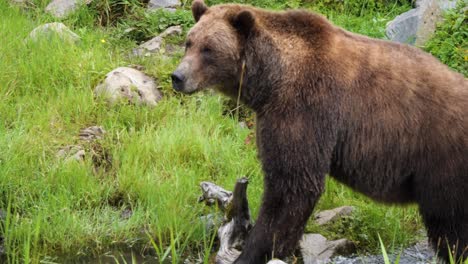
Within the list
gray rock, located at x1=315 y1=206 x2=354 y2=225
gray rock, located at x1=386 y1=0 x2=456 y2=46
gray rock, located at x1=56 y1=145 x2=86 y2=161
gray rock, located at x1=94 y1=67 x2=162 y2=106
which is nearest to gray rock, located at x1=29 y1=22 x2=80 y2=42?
gray rock, located at x1=94 y1=67 x2=162 y2=106

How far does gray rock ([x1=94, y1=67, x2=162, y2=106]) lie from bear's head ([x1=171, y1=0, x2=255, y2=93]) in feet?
9.34

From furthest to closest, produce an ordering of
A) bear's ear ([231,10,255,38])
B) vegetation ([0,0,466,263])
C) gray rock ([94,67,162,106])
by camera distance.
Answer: gray rock ([94,67,162,106])
vegetation ([0,0,466,263])
bear's ear ([231,10,255,38])

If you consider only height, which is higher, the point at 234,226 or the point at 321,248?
the point at 234,226

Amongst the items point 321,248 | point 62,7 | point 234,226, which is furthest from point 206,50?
point 62,7

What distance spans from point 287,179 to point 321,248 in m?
1.23

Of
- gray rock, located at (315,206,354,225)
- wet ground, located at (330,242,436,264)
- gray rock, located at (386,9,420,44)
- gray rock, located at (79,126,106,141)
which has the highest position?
gray rock, located at (386,9,420,44)

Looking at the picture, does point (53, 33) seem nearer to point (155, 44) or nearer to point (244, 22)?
point (155, 44)

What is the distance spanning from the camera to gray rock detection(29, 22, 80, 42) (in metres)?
9.27

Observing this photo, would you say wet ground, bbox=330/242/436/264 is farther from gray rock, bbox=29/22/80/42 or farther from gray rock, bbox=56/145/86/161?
gray rock, bbox=29/22/80/42

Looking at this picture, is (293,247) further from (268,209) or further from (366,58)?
(366,58)

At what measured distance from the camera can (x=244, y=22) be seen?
5.60m

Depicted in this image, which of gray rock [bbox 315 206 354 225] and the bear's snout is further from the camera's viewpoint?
gray rock [bbox 315 206 354 225]

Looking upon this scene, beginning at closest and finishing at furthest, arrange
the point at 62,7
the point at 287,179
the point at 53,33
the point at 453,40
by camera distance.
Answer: the point at 287,179 → the point at 453,40 → the point at 53,33 → the point at 62,7

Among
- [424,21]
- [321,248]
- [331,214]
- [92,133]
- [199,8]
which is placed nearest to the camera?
[199,8]
